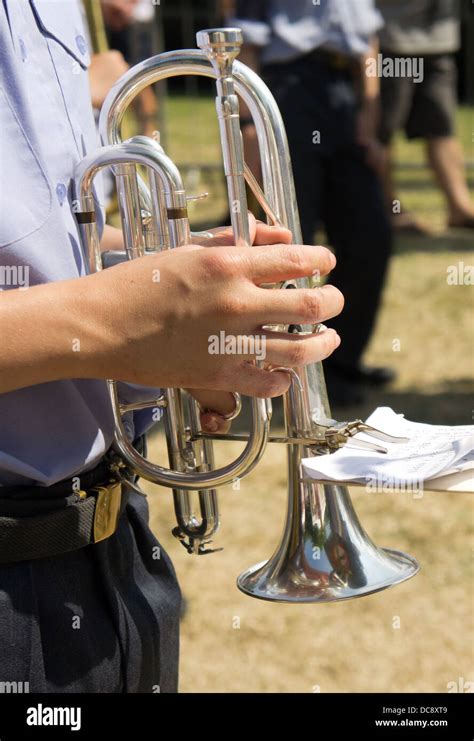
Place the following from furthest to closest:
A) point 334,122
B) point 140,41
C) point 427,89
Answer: point 140,41
point 427,89
point 334,122

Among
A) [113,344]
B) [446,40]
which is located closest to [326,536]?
[113,344]

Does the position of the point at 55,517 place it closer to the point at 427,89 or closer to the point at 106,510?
the point at 106,510

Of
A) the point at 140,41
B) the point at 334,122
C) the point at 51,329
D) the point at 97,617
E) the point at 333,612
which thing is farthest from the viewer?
the point at 140,41

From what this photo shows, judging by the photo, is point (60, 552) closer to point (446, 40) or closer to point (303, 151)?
point (303, 151)

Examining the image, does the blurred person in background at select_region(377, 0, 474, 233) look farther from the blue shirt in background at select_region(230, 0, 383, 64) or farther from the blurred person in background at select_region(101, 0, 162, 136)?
the blue shirt in background at select_region(230, 0, 383, 64)

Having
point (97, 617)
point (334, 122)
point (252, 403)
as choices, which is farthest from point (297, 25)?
point (97, 617)

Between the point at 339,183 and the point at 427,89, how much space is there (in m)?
2.79

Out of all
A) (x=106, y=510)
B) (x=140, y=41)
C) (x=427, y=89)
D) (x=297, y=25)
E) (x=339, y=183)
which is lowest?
(x=427, y=89)

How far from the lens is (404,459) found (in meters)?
1.16

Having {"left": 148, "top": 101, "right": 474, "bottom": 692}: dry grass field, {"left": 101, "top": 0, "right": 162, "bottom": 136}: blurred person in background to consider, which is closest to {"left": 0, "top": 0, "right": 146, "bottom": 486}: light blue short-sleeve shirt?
{"left": 148, "top": 101, "right": 474, "bottom": 692}: dry grass field

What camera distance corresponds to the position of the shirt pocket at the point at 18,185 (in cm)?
108

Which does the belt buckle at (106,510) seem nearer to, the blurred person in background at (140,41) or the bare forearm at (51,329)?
the bare forearm at (51,329)

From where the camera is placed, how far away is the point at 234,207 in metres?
1.14
